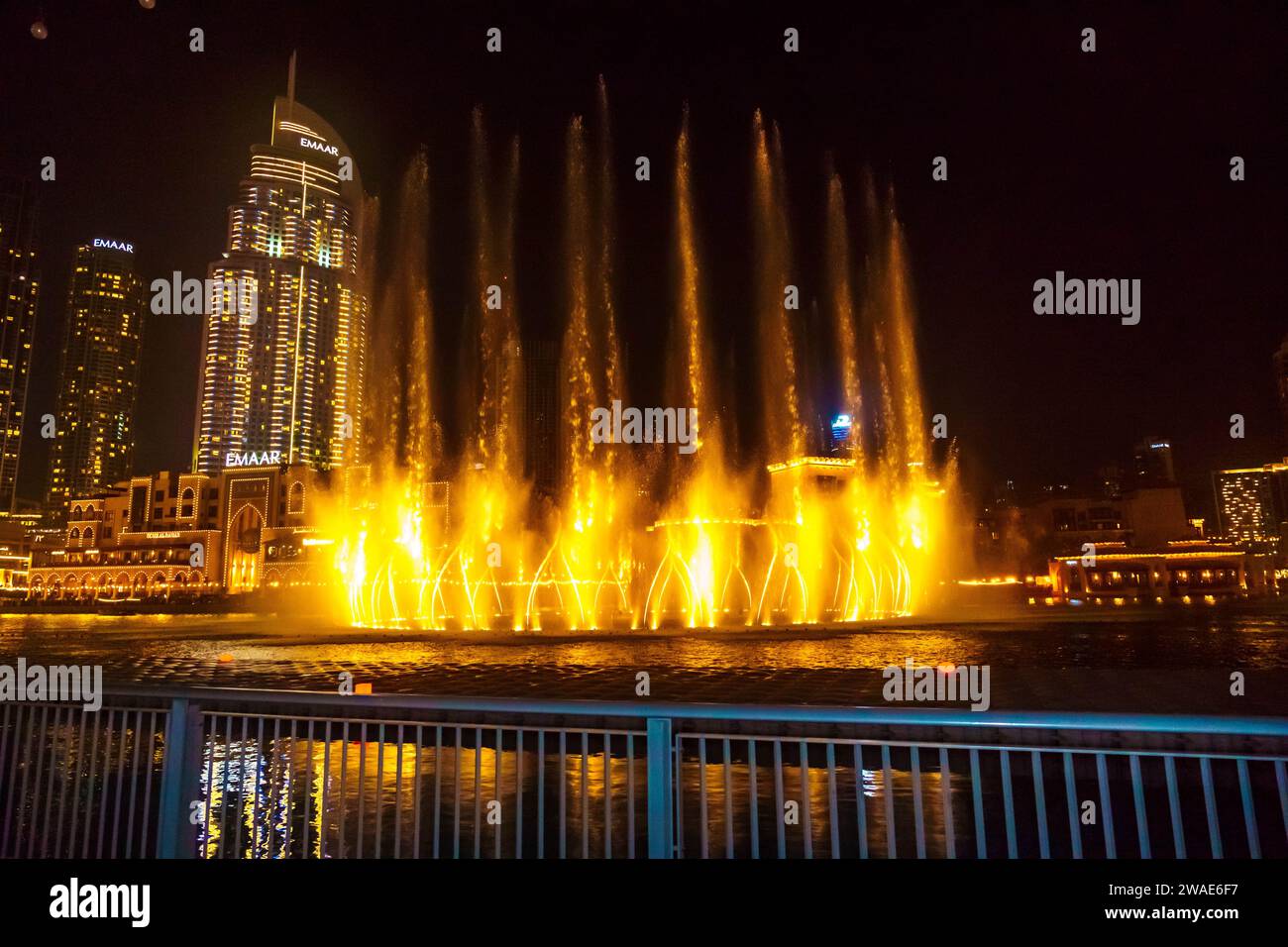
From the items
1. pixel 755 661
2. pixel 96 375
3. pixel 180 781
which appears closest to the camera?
pixel 180 781

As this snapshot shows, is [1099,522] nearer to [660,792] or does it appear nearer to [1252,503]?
[1252,503]

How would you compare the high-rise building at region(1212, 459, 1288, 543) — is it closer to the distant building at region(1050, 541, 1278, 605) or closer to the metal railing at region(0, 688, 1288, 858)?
the distant building at region(1050, 541, 1278, 605)

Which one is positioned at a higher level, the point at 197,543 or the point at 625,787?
the point at 197,543

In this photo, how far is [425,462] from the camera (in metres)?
45.7

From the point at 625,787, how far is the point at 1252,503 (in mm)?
193824

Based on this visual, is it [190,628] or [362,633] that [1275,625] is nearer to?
[362,633]

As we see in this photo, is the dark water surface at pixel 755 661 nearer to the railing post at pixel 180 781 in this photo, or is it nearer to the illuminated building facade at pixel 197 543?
the railing post at pixel 180 781

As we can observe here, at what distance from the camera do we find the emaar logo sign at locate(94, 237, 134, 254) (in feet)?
592

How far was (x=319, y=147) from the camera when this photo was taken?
152125 millimetres

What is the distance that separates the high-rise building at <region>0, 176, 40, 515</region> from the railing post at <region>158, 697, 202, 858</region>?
168m

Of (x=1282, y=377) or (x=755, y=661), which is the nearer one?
(x=755, y=661)

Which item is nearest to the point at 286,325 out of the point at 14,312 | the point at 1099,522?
the point at 14,312

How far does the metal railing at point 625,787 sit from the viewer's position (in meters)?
4.38
